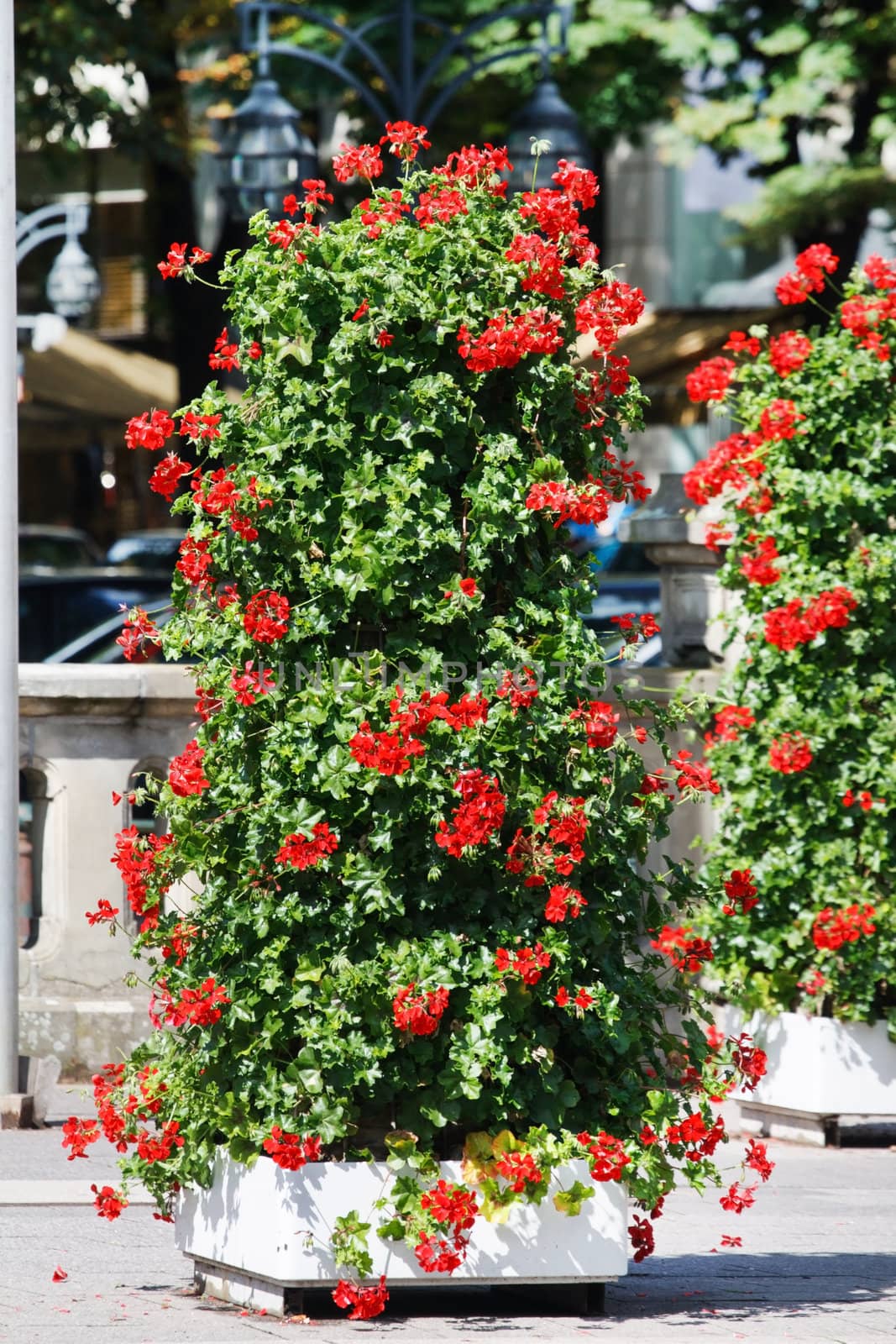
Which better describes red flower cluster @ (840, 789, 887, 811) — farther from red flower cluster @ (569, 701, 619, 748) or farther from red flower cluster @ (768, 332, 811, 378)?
red flower cluster @ (569, 701, 619, 748)

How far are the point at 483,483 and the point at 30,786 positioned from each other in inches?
157

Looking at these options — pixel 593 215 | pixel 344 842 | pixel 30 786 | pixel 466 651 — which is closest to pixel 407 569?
pixel 466 651

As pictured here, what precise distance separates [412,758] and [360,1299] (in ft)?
4.25

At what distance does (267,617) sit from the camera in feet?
Answer: 19.4

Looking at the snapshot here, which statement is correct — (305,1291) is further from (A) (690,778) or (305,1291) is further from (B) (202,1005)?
(A) (690,778)

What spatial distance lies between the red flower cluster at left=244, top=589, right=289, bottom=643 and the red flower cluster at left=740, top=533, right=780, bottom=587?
10.3 ft

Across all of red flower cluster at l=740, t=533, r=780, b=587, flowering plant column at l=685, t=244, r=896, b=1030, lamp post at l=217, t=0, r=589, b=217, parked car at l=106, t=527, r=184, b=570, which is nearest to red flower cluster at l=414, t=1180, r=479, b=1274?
flowering plant column at l=685, t=244, r=896, b=1030

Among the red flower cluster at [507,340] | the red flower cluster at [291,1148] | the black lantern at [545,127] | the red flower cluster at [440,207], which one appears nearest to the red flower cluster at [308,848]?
the red flower cluster at [291,1148]

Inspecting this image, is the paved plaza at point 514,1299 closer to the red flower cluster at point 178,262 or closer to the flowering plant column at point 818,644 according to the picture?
the flowering plant column at point 818,644

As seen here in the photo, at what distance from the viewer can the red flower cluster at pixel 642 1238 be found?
6.06 m

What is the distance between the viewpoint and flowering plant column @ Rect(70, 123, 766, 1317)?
575 cm

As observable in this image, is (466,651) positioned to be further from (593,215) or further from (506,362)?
(593,215)

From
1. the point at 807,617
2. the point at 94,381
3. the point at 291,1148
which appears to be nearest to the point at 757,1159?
the point at 291,1148

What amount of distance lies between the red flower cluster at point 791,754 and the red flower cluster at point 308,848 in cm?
319
